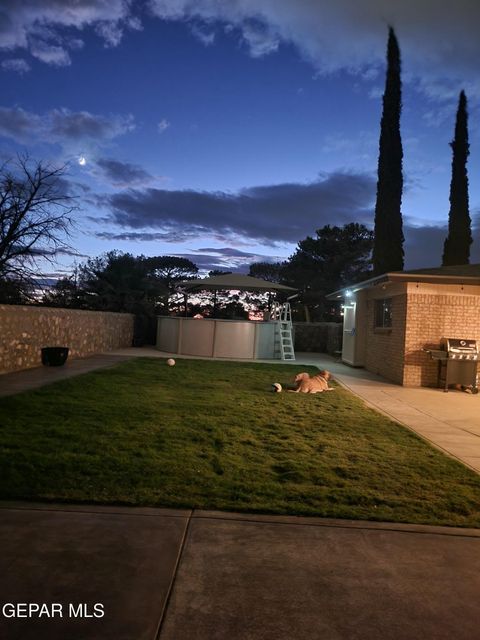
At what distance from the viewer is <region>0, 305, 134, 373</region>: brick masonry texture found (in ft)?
36.5

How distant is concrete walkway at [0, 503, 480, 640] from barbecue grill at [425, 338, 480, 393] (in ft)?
26.8

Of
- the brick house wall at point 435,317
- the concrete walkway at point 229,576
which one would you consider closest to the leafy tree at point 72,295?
the brick house wall at point 435,317

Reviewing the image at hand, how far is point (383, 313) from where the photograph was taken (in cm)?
1396

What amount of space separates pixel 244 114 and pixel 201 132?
73.9 inches

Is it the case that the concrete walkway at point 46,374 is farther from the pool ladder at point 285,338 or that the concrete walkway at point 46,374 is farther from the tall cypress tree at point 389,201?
the tall cypress tree at point 389,201

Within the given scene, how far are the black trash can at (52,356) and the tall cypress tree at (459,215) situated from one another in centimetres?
2263

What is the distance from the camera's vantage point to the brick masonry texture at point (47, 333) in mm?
11133

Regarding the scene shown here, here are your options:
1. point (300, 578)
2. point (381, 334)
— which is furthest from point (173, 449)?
point (381, 334)

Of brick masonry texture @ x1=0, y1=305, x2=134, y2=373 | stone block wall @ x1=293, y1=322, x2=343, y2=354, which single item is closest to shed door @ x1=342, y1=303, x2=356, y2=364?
stone block wall @ x1=293, y1=322, x2=343, y2=354

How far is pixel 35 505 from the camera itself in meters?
3.55

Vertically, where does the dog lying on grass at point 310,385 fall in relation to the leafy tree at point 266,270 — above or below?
below

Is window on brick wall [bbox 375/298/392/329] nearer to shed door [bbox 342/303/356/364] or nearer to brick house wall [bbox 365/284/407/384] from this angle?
brick house wall [bbox 365/284/407/384]

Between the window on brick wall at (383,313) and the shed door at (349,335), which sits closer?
the window on brick wall at (383,313)

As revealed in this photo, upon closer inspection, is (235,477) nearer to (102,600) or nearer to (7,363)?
(102,600)
